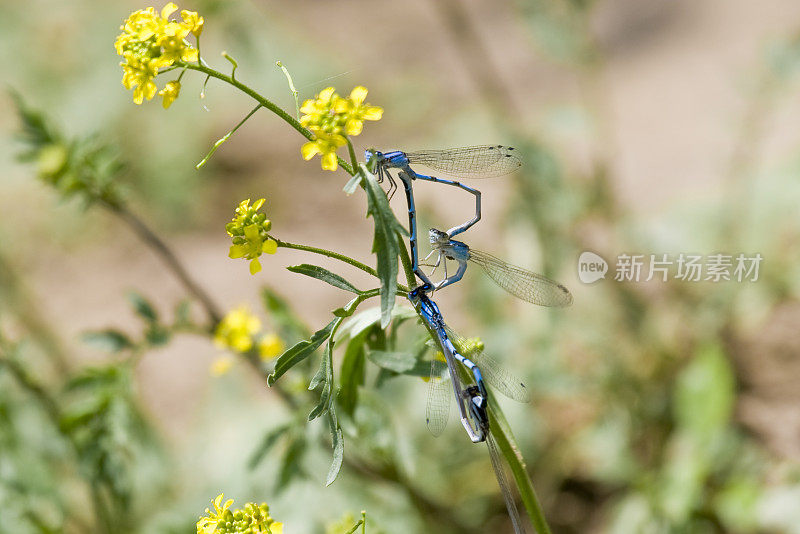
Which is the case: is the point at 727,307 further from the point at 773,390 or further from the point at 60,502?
the point at 60,502

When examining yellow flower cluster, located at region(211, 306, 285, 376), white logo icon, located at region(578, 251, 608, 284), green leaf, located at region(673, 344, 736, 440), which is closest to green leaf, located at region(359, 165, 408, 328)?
yellow flower cluster, located at region(211, 306, 285, 376)

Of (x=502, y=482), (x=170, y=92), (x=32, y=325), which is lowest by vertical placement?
(x=502, y=482)

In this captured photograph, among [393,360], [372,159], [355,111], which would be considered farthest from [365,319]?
[355,111]

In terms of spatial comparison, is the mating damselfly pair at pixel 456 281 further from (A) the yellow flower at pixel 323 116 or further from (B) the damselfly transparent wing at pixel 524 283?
(A) the yellow flower at pixel 323 116

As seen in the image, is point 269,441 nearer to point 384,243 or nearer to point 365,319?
point 365,319

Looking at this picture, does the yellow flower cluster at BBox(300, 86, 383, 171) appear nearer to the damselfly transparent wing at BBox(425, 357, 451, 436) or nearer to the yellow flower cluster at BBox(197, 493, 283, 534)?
Answer: the damselfly transparent wing at BBox(425, 357, 451, 436)

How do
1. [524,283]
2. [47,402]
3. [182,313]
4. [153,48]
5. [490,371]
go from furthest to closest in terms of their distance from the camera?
[47,402]
[182,313]
[524,283]
[490,371]
[153,48]
